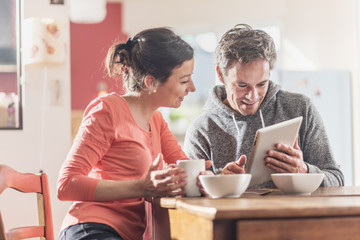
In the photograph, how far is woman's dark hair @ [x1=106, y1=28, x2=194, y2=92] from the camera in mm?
1796

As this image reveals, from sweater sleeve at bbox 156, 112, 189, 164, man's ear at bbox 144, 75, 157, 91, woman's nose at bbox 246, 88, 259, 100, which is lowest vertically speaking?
sweater sleeve at bbox 156, 112, 189, 164

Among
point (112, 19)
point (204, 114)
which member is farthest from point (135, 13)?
point (204, 114)

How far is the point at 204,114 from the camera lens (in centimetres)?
226

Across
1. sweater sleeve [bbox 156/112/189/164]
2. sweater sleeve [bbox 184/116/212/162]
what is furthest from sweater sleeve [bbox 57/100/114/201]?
sweater sleeve [bbox 184/116/212/162]

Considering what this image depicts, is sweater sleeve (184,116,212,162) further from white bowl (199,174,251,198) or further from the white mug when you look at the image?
white bowl (199,174,251,198)

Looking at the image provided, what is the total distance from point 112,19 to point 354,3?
371 cm

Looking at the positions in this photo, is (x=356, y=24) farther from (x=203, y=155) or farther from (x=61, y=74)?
(x=203, y=155)

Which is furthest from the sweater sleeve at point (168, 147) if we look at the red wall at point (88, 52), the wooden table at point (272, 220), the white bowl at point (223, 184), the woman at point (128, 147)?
the red wall at point (88, 52)

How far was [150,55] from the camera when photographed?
180cm

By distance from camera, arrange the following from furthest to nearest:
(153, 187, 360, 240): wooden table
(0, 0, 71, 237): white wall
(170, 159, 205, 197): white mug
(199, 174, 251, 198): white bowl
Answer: (0, 0, 71, 237): white wall → (170, 159, 205, 197): white mug → (199, 174, 251, 198): white bowl → (153, 187, 360, 240): wooden table

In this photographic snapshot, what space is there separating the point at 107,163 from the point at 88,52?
241 inches

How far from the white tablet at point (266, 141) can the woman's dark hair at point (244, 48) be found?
0.41 m

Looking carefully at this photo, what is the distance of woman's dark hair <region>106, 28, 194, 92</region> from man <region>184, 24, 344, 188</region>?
281 millimetres

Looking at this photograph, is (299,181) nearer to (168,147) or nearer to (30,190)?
(168,147)
